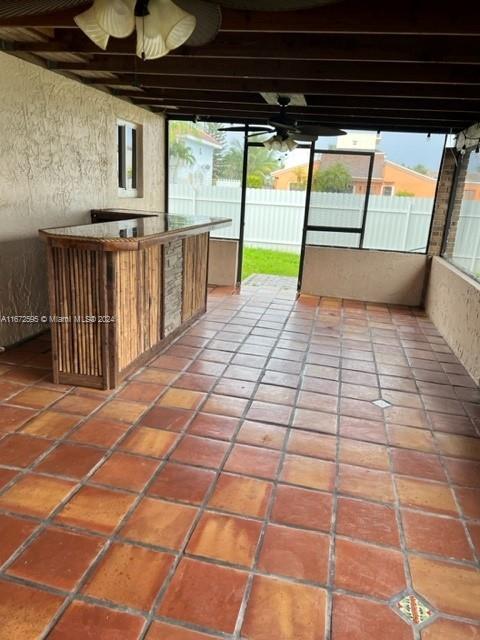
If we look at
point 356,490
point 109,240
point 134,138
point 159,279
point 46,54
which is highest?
point 46,54

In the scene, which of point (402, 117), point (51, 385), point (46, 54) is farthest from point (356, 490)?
point (402, 117)

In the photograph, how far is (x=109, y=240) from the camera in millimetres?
Result: 2844

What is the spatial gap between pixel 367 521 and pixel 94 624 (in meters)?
1.24

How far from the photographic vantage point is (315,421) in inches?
119

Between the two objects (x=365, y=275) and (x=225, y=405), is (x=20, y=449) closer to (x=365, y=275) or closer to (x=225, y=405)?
(x=225, y=405)

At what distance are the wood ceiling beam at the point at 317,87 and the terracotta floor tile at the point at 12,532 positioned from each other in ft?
11.8

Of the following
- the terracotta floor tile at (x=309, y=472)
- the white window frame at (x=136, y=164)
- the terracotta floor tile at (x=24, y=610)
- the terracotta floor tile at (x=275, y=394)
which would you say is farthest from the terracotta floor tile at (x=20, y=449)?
the white window frame at (x=136, y=164)

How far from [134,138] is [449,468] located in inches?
209

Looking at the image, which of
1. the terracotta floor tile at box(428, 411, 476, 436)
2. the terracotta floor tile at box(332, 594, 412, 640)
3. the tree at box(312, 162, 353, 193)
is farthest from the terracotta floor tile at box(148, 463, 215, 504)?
the tree at box(312, 162, 353, 193)

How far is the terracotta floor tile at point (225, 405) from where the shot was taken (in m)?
3.05

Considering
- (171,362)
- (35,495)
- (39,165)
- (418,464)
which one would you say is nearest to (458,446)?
(418,464)

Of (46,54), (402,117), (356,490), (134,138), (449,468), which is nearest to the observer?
(356,490)

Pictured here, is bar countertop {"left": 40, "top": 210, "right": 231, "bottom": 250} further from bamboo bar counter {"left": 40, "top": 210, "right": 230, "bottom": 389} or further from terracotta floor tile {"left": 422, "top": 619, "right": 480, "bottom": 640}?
terracotta floor tile {"left": 422, "top": 619, "right": 480, "bottom": 640}

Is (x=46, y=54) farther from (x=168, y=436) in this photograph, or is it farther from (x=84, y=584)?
(x=84, y=584)
